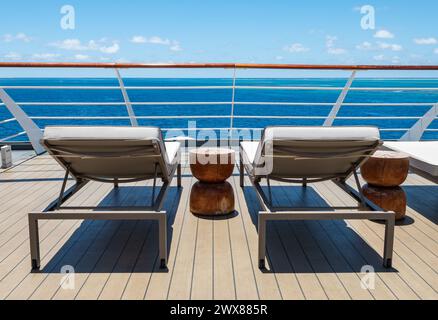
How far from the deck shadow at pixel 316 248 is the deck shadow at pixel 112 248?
682 mm

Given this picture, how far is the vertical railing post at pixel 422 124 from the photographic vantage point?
5270 millimetres

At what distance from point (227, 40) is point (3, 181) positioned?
6714 centimetres

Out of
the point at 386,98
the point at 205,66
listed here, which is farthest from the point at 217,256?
the point at 386,98

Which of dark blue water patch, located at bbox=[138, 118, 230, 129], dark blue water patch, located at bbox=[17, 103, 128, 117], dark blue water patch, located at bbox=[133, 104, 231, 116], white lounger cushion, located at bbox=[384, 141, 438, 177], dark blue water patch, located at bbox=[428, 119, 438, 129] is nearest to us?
white lounger cushion, located at bbox=[384, 141, 438, 177]

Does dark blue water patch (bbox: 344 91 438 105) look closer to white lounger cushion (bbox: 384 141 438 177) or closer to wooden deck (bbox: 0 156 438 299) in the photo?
white lounger cushion (bbox: 384 141 438 177)

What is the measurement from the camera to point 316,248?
2.80m

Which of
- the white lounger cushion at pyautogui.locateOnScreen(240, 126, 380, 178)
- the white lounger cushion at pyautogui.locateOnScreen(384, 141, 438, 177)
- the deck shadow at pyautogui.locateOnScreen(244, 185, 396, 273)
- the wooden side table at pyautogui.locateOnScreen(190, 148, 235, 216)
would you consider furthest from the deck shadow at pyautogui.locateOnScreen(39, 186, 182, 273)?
the white lounger cushion at pyautogui.locateOnScreen(384, 141, 438, 177)

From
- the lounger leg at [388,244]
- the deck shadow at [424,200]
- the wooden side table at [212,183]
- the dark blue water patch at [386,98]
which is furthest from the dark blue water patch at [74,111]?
the lounger leg at [388,244]

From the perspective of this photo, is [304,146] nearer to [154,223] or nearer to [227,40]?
[154,223]

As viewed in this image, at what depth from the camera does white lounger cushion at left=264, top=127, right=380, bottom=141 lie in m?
2.58

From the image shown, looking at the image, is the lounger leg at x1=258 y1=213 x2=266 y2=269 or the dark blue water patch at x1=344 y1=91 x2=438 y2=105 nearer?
the lounger leg at x1=258 y1=213 x2=266 y2=269

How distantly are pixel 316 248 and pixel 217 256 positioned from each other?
0.64 m

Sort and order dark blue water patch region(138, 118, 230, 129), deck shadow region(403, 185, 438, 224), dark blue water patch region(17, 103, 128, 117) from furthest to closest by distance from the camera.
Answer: dark blue water patch region(17, 103, 128, 117)
dark blue water patch region(138, 118, 230, 129)
deck shadow region(403, 185, 438, 224)

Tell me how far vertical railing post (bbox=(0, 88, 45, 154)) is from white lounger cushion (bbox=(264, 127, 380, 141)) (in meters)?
3.43
